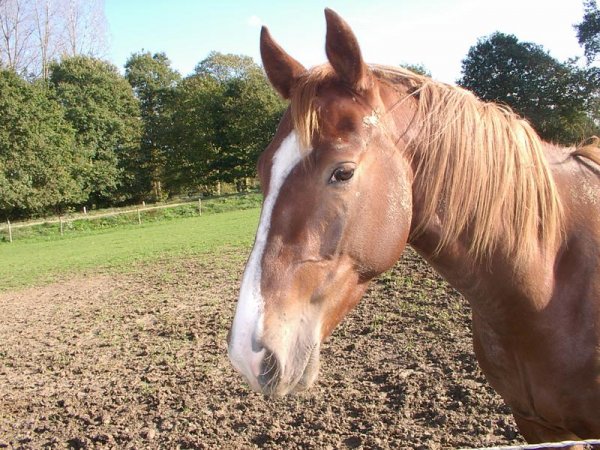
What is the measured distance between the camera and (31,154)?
29.3 metres

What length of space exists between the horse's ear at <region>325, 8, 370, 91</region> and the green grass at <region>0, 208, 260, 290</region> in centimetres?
1197

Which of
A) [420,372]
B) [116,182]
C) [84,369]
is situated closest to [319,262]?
[420,372]

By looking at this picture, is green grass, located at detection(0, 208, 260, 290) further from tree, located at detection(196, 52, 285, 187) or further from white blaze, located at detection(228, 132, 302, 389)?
tree, located at detection(196, 52, 285, 187)

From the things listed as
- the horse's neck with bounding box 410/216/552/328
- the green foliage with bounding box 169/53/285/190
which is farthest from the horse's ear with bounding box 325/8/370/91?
the green foliage with bounding box 169/53/285/190

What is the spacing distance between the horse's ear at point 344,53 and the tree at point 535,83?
30.6m

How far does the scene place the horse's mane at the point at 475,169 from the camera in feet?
5.14

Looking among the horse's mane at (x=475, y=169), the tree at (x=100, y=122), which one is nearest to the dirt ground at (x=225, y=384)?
the horse's mane at (x=475, y=169)

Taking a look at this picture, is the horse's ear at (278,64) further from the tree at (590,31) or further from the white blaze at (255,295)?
the tree at (590,31)

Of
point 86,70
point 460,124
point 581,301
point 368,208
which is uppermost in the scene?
point 86,70

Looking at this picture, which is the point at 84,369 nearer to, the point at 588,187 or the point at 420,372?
the point at 420,372

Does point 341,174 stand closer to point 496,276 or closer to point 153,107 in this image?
point 496,276

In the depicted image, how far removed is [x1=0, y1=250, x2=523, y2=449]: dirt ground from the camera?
3596mm

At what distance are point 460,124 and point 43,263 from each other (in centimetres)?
1590

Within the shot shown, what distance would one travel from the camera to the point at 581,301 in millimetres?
1679
